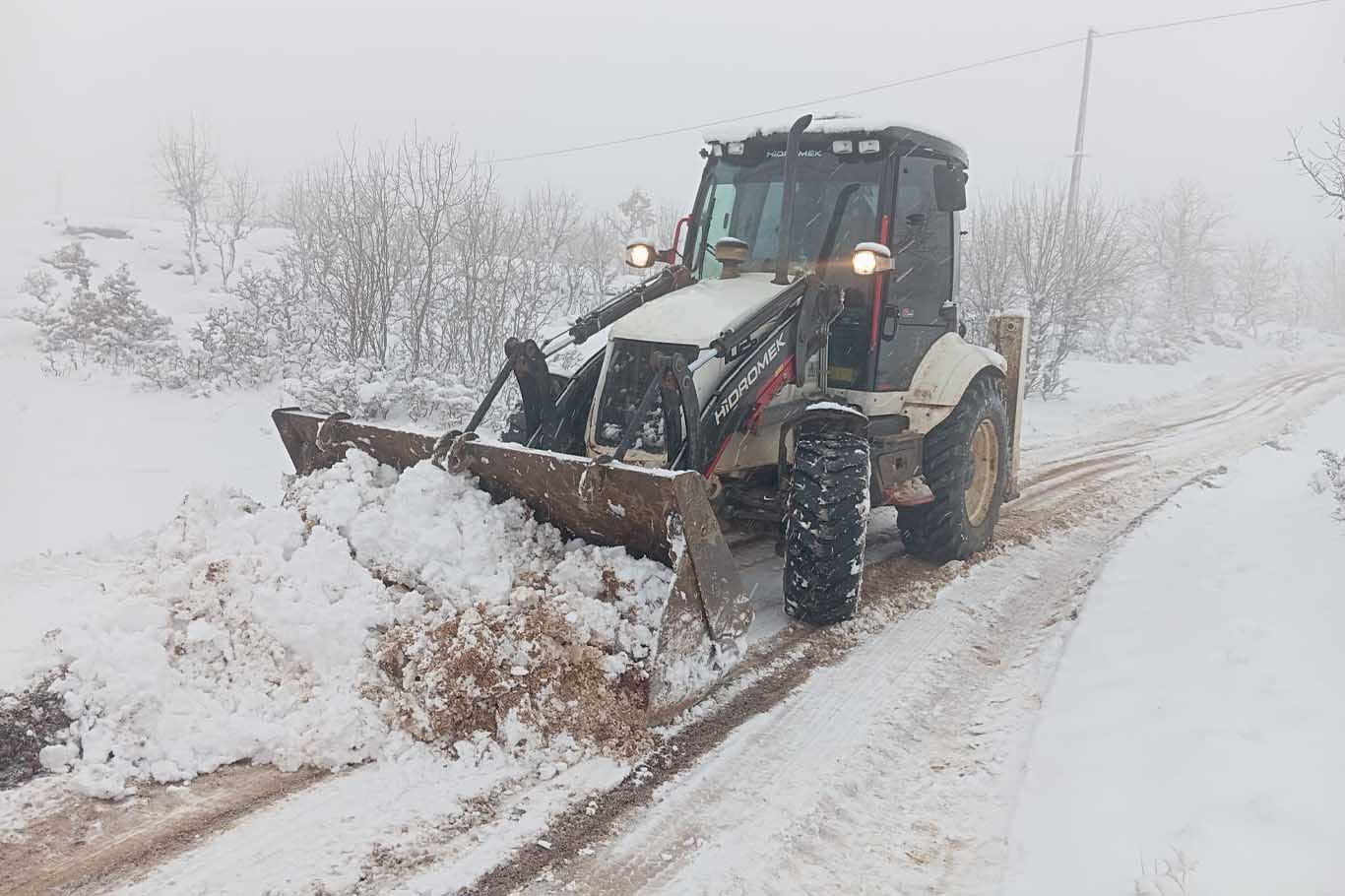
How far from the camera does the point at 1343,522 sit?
20.2ft

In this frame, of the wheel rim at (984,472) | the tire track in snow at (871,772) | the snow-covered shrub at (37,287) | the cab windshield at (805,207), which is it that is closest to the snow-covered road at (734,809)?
the tire track in snow at (871,772)

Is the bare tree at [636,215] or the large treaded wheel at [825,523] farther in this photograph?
the bare tree at [636,215]

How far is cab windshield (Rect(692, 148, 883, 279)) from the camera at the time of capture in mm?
5230

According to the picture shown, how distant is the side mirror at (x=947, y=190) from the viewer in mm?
5539

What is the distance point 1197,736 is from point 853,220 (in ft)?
10.9

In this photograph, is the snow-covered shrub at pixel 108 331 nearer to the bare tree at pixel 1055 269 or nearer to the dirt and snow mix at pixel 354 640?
the dirt and snow mix at pixel 354 640

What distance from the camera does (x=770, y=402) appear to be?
15.4ft

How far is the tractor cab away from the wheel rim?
103 centimetres

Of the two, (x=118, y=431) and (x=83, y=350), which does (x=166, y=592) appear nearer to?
(x=118, y=431)

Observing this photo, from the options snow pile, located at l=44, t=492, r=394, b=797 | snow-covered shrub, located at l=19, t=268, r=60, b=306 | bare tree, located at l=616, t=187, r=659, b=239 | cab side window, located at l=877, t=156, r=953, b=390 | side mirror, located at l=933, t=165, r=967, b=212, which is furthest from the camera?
bare tree, located at l=616, t=187, r=659, b=239

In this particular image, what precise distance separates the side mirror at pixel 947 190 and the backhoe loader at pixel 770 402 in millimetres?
12

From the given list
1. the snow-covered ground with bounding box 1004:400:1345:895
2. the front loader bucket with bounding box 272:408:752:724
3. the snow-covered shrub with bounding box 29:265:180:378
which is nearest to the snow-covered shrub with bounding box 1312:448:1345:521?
the snow-covered ground with bounding box 1004:400:1345:895

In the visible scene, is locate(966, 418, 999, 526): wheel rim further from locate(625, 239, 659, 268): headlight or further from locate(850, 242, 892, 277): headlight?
locate(625, 239, 659, 268): headlight

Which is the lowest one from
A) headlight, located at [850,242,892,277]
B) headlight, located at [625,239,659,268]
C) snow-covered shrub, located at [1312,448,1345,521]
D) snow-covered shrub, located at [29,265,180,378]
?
snow-covered shrub, located at [1312,448,1345,521]
